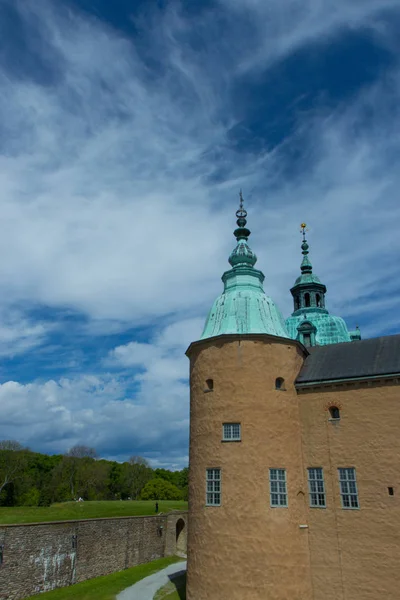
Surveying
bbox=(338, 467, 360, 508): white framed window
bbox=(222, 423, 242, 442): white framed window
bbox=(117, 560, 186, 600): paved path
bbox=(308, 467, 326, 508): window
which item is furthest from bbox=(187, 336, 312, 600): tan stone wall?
bbox=(117, 560, 186, 600): paved path

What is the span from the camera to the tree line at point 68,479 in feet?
212

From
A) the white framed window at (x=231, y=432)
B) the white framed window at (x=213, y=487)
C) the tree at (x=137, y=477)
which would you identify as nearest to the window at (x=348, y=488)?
the white framed window at (x=231, y=432)

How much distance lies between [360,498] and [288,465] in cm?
356

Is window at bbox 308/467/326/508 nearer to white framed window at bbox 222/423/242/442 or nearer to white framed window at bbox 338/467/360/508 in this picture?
white framed window at bbox 338/467/360/508

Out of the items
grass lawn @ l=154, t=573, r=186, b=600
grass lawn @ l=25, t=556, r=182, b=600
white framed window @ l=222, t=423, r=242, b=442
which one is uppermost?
white framed window @ l=222, t=423, r=242, b=442

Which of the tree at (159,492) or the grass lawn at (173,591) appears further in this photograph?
the tree at (159,492)

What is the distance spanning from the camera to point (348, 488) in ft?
72.5

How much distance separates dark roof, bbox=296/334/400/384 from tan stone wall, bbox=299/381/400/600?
70 centimetres

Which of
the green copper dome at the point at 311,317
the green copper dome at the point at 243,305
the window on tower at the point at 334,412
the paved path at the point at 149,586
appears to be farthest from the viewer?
the green copper dome at the point at 311,317

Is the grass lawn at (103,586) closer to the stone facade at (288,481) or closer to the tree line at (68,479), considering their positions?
the stone facade at (288,481)

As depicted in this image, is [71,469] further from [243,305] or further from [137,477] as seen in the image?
[243,305]

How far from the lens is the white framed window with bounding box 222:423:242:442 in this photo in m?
23.3

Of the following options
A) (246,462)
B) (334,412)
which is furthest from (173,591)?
(334,412)

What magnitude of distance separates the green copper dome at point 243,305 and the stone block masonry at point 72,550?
15.9m
